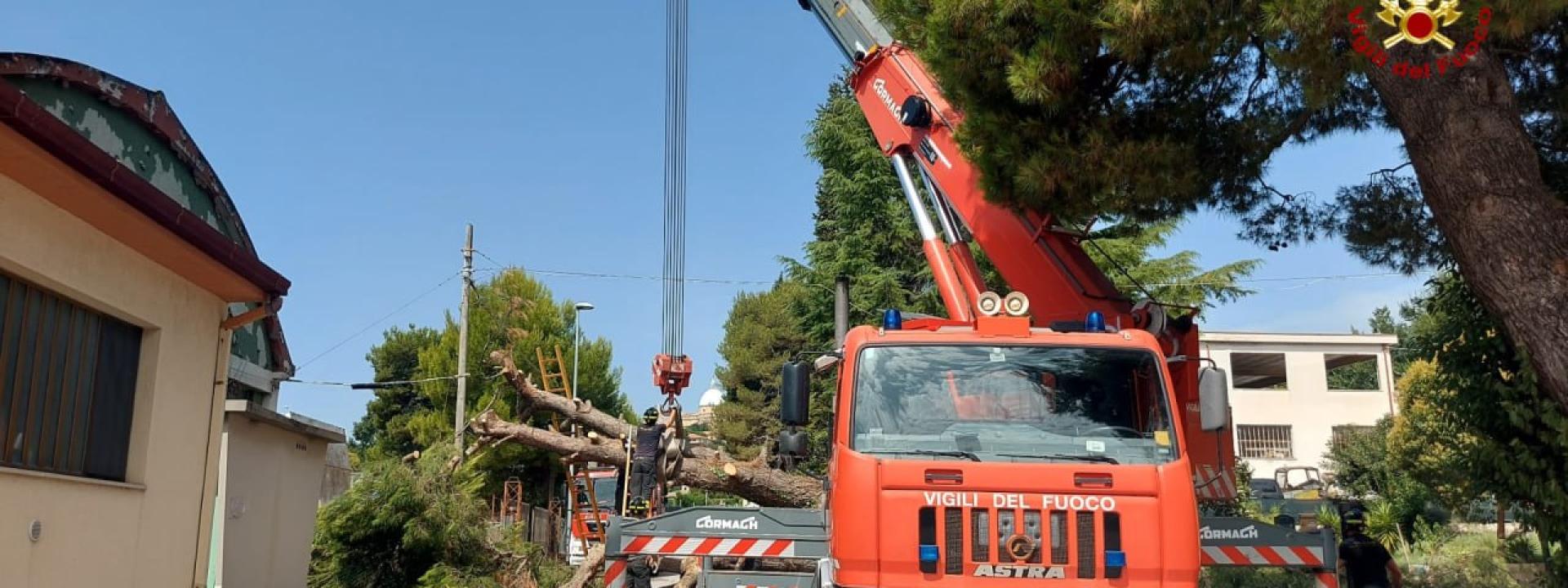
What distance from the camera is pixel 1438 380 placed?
9.43 m

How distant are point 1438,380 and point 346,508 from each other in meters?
11.4

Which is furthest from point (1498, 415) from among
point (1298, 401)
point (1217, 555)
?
point (1298, 401)

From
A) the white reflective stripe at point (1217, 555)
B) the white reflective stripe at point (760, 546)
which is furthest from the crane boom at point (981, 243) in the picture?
the white reflective stripe at point (760, 546)

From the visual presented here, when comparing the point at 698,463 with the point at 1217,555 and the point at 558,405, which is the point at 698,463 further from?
the point at 1217,555

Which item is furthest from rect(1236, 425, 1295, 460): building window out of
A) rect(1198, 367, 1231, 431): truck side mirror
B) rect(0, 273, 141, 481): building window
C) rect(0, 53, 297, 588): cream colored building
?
rect(0, 273, 141, 481): building window

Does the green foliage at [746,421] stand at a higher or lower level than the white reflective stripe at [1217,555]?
higher

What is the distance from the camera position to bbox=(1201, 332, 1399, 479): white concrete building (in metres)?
38.9

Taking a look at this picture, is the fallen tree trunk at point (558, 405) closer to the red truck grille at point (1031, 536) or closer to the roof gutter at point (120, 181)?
the roof gutter at point (120, 181)

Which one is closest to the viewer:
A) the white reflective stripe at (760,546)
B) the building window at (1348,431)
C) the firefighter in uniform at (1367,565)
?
the white reflective stripe at (760,546)

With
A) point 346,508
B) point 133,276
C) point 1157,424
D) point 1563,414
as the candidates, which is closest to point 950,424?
point 1157,424

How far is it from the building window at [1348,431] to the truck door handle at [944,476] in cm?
3263

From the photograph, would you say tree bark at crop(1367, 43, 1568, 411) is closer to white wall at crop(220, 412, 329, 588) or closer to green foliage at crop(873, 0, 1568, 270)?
green foliage at crop(873, 0, 1568, 270)

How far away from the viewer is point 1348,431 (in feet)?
123

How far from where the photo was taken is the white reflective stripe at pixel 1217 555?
294 inches
